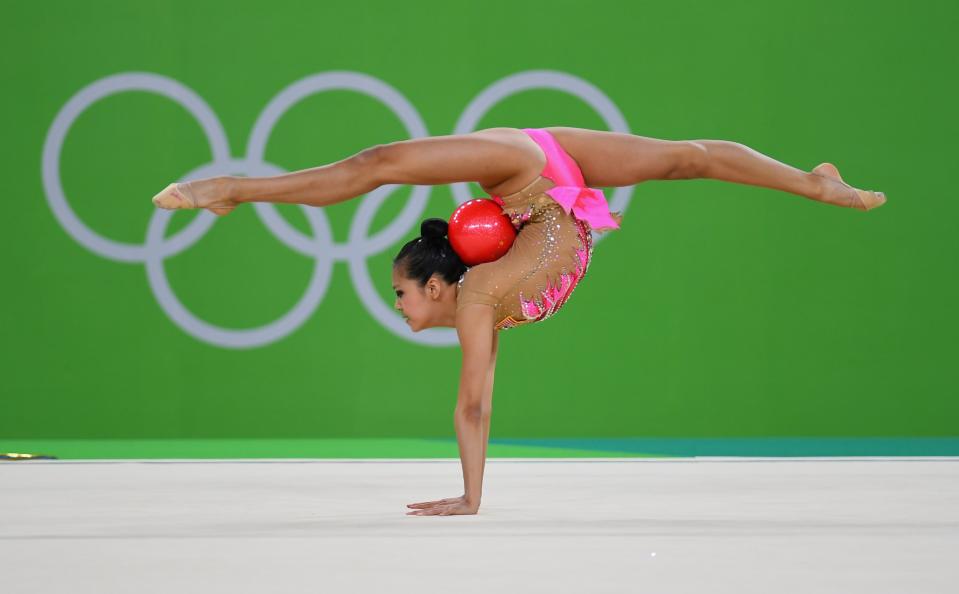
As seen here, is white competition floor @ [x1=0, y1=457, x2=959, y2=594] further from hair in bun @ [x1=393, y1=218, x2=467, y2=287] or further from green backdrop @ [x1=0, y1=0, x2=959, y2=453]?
green backdrop @ [x1=0, y1=0, x2=959, y2=453]

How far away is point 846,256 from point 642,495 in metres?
4.36

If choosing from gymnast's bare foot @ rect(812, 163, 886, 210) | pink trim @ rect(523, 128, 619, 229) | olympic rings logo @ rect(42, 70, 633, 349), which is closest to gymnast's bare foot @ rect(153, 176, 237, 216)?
pink trim @ rect(523, 128, 619, 229)

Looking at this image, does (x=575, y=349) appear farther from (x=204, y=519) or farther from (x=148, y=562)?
(x=148, y=562)

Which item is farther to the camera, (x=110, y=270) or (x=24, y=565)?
(x=110, y=270)

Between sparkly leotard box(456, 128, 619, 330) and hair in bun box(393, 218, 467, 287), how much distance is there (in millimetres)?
63

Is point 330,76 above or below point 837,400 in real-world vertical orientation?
above

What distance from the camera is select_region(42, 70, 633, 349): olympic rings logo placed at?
866 cm

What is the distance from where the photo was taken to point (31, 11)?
28.5 feet

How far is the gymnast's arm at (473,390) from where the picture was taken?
4328mm

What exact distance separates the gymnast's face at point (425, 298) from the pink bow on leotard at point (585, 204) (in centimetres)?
49

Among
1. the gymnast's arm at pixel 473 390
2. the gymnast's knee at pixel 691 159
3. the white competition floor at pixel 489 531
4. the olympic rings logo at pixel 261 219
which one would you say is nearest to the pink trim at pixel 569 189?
the gymnast's knee at pixel 691 159

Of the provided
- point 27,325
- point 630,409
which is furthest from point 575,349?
point 27,325

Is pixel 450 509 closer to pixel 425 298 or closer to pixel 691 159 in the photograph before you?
pixel 425 298

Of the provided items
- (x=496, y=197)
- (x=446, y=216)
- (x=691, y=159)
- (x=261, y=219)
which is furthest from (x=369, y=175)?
(x=261, y=219)
